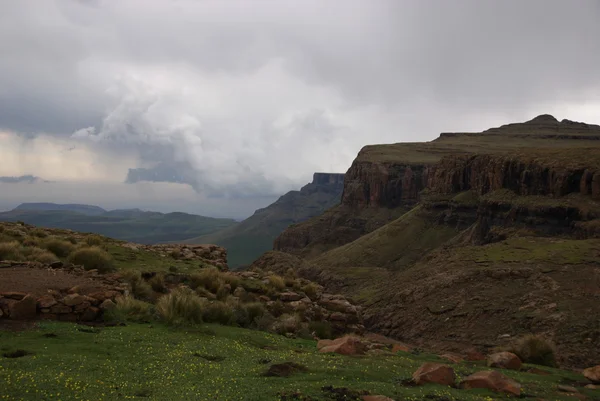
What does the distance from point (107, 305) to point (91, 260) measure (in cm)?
787

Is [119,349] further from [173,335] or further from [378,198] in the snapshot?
[378,198]

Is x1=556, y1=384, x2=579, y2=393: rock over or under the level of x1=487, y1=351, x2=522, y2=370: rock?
over

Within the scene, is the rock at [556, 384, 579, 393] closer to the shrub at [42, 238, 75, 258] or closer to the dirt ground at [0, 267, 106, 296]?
the dirt ground at [0, 267, 106, 296]

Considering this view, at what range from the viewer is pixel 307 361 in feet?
44.0

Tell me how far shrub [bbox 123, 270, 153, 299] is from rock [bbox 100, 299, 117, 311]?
2993 mm

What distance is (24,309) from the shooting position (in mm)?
14922

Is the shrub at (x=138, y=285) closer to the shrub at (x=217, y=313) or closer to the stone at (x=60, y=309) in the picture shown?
the shrub at (x=217, y=313)

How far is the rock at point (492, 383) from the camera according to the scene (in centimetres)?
1170

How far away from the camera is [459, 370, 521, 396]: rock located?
11703mm

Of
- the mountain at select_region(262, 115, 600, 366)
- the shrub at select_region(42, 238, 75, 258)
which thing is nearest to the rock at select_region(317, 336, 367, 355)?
the shrub at select_region(42, 238, 75, 258)

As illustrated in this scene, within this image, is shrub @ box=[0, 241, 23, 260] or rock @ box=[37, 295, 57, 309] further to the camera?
shrub @ box=[0, 241, 23, 260]

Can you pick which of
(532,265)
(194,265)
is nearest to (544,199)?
(532,265)

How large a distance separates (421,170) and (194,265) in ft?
371

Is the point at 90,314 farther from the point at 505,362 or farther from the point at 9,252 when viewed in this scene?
the point at 505,362
